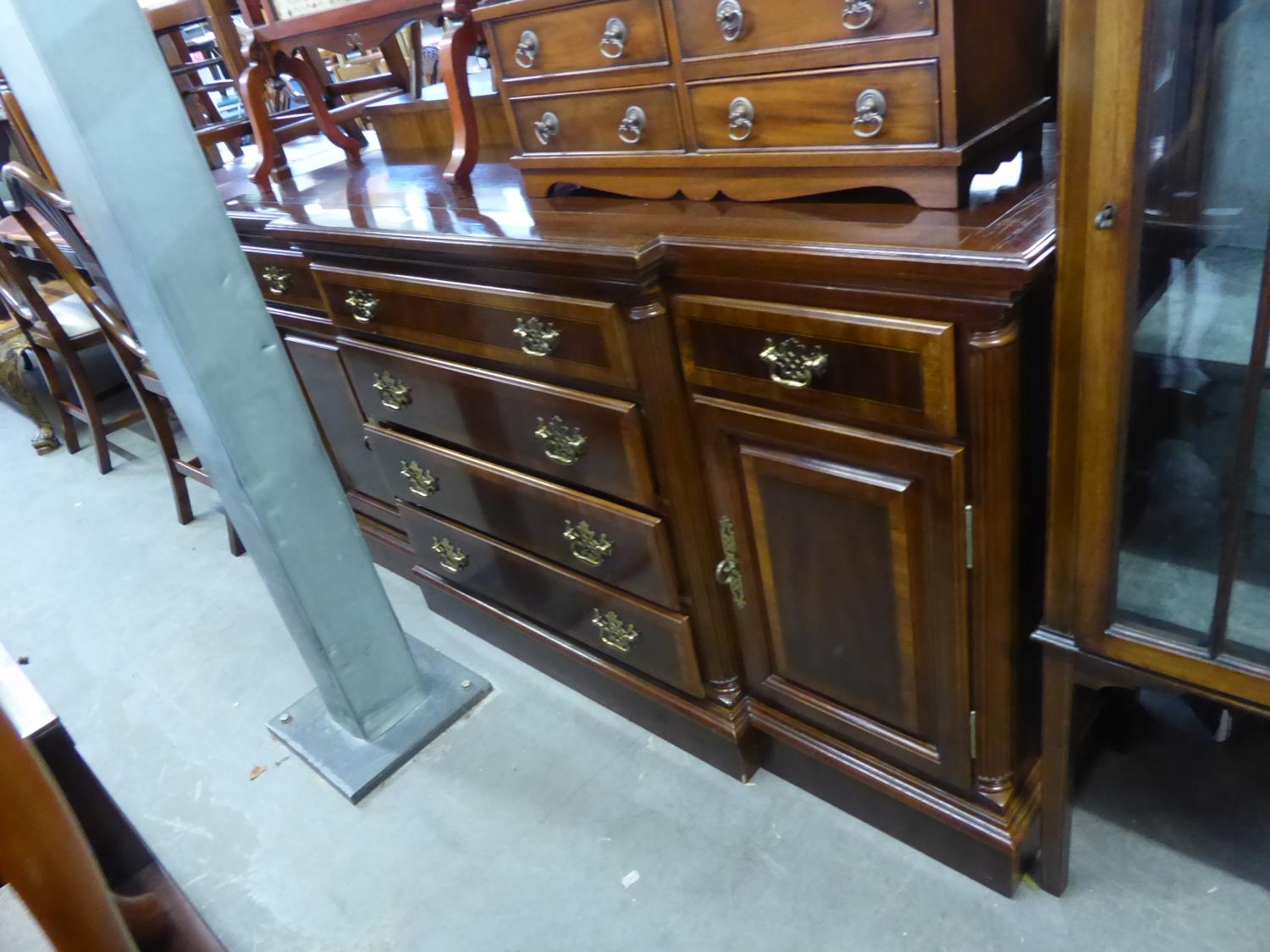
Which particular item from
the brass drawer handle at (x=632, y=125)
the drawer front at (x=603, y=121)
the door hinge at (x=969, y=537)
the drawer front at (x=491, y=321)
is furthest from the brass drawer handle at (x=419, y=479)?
the door hinge at (x=969, y=537)

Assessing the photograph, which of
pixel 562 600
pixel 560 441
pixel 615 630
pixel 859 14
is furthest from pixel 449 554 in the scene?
pixel 859 14

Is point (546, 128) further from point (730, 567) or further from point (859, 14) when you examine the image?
point (730, 567)

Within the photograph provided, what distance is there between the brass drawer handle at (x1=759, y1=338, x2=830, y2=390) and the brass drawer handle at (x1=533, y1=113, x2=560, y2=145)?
46cm

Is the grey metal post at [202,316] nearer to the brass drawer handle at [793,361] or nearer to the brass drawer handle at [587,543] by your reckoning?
the brass drawer handle at [587,543]

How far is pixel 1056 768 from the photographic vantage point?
1029 mm

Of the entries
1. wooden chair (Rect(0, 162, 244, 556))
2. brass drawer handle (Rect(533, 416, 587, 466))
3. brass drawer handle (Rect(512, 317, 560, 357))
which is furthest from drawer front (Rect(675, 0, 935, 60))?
wooden chair (Rect(0, 162, 244, 556))

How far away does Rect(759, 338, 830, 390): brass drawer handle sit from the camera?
0.90m

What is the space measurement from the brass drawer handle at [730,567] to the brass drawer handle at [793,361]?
10.1 inches

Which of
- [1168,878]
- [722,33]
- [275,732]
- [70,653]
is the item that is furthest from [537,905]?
[70,653]

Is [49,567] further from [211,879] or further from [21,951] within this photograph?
[21,951]

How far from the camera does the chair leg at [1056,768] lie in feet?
3.11

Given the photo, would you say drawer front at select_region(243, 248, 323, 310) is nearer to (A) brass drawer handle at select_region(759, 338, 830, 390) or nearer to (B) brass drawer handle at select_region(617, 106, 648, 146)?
(B) brass drawer handle at select_region(617, 106, 648, 146)

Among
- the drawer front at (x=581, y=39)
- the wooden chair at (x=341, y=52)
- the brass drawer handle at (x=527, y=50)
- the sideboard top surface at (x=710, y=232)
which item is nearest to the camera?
the sideboard top surface at (x=710, y=232)

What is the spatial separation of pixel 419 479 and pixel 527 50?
0.75 meters
